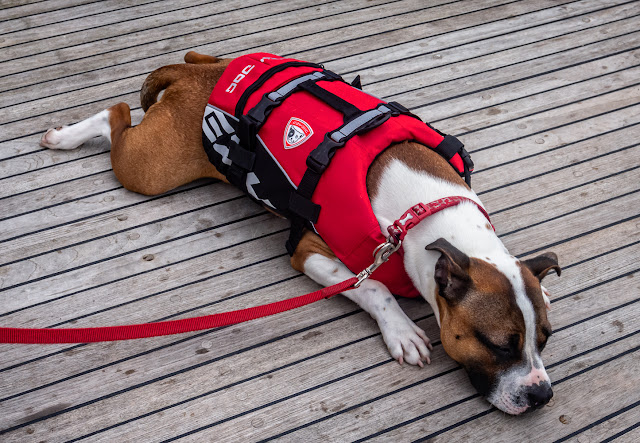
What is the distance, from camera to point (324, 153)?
9.33ft

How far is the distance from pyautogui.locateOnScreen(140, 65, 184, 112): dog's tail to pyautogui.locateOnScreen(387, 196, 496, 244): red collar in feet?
5.06

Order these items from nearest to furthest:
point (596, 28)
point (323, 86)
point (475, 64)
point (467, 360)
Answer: point (467, 360)
point (323, 86)
point (475, 64)
point (596, 28)

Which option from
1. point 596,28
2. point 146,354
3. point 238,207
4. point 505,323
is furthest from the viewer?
point 596,28

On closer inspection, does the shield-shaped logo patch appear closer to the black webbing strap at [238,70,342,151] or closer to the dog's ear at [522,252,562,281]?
the black webbing strap at [238,70,342,151]

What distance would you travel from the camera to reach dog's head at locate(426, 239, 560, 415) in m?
2.43

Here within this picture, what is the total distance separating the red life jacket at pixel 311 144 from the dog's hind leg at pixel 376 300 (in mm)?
66

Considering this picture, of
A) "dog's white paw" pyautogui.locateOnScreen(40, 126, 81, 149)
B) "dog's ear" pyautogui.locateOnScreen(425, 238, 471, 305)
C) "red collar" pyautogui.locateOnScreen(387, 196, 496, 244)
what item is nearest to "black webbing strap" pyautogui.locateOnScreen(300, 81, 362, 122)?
"red collar" pyautogui.locateOnScreen(387, 196, 496, 244)

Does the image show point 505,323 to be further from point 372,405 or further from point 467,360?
point 372,405

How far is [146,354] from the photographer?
9.45 feet

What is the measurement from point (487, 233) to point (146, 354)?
1.59 m

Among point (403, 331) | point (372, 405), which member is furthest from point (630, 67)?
point (372, 405)

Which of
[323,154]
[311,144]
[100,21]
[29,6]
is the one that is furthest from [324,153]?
[29,6]

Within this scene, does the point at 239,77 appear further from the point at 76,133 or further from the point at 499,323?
the point at 499,323

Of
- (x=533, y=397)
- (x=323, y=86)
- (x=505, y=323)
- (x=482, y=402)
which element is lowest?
(x=482, y=402)
